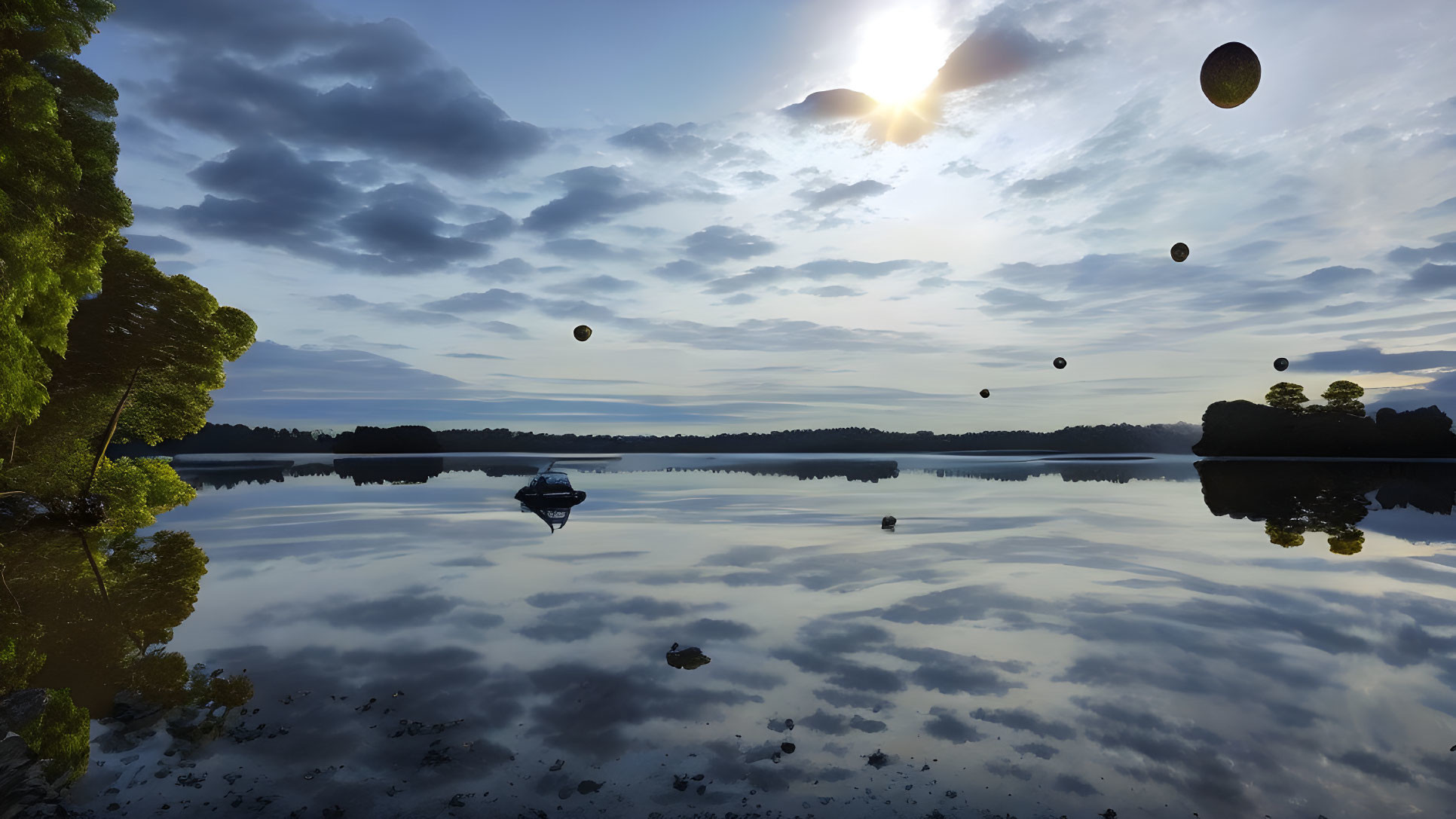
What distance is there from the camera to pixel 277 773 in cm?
757

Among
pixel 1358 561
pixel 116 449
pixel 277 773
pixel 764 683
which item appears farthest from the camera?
pixel 116 449

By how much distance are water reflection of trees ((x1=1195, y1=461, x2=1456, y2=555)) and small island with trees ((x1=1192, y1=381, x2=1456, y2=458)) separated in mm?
34301

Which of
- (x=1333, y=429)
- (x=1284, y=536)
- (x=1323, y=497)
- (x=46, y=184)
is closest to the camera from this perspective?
(x=46, y=184)

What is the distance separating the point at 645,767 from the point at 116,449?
253 m

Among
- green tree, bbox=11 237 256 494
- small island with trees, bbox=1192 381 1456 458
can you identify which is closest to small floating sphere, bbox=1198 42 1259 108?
green tree, bbox=11 237 256 494

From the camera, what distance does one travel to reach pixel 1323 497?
4441cm

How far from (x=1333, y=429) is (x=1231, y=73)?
5370 inches

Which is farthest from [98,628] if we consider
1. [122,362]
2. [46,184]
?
[122,362]

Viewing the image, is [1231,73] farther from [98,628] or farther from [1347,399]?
[1347,399]

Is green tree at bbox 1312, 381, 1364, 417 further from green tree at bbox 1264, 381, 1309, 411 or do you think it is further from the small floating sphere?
the small floating sphere

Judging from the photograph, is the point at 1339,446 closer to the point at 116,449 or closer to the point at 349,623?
the point at 349,623

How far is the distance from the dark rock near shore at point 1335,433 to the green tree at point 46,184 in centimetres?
14907

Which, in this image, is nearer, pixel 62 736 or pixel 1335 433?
pixel 62 736

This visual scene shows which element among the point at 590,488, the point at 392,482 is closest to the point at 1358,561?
the point at 590,488
